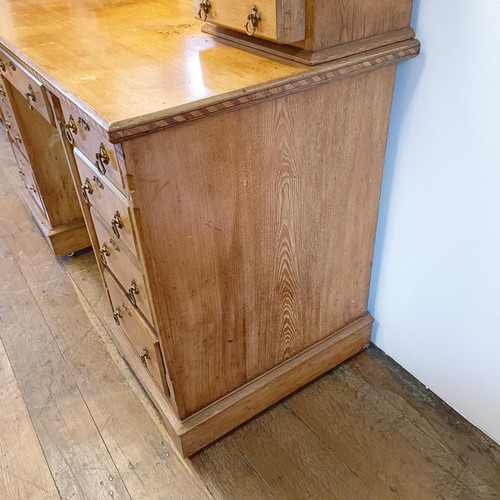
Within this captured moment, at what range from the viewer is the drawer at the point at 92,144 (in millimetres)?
883

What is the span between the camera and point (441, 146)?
1066mm

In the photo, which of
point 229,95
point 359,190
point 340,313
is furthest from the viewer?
point 340,313

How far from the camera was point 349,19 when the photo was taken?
919mm

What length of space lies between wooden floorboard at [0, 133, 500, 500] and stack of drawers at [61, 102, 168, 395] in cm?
20

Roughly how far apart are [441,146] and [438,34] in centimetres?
23

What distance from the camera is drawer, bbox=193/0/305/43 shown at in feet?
2.85

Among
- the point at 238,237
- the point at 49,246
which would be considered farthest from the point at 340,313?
the point at 49,246

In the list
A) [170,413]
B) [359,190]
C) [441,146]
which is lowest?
[170,413]

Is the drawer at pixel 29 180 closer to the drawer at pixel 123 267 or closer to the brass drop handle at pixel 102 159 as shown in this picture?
the drawer at pixel 123 267

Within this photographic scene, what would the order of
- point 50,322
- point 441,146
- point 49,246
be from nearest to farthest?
point 441,146
point 50,322
point 49,246

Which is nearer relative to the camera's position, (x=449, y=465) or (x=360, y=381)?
(x=449, y=465)

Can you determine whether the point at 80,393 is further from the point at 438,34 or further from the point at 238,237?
the point at 438,34

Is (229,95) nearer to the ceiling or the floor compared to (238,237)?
nearer to the ceiling

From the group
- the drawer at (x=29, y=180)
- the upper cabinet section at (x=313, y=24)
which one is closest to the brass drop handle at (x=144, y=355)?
the upper cabinet section at (x=313, y=24)
